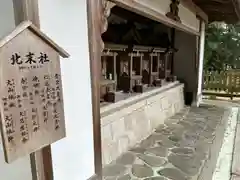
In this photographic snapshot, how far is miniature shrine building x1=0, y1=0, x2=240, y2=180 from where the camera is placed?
1479mm

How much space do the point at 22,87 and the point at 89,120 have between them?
82 cm

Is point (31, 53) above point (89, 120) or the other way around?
above

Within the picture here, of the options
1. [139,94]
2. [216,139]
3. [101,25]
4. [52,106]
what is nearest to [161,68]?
[139,94]

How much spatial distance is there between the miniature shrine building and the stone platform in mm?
204

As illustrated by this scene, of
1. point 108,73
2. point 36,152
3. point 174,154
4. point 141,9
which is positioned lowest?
point 174,154

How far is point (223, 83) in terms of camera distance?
29.2 ft

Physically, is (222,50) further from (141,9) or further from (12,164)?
(12,164)

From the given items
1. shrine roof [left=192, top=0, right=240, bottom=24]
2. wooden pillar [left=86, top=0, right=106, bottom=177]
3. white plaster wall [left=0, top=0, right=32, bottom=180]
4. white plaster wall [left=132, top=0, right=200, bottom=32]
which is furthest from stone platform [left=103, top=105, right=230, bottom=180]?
shrine roof [left=192, top=0, right=240, bottom=24]

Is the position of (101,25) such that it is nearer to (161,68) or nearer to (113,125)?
(113,125)

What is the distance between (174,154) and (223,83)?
20.5ft

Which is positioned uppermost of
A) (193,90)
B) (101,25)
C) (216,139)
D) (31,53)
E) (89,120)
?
(101,25)

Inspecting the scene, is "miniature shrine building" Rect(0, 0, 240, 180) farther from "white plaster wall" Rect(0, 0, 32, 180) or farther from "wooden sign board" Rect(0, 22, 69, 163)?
"wooden sign board" Rect(0, 22, 69, 163)

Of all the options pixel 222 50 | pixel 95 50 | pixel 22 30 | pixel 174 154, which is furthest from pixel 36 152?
pixel 222 50

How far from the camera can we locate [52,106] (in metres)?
1.39
